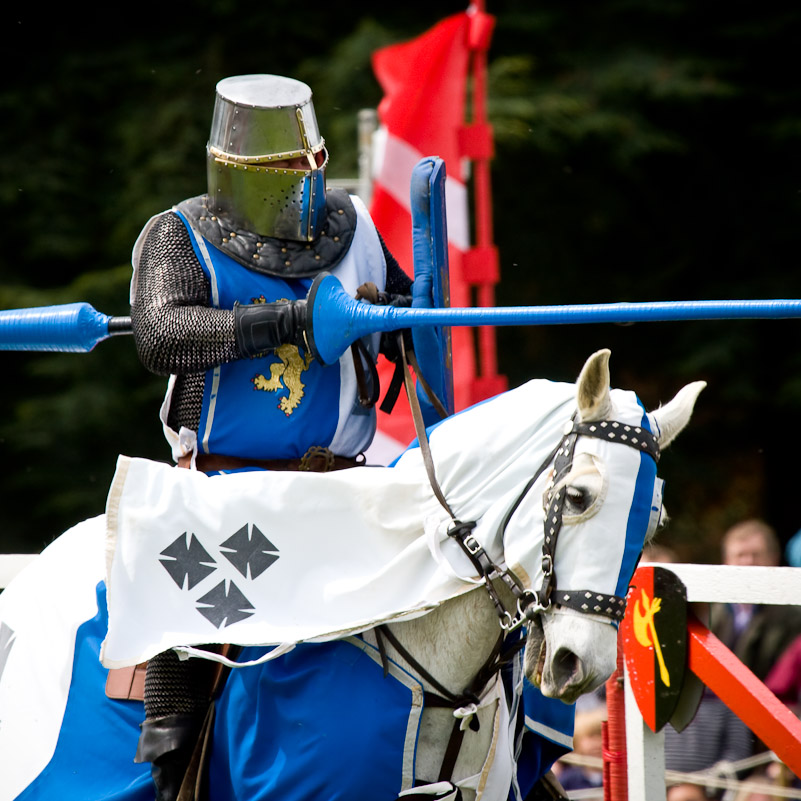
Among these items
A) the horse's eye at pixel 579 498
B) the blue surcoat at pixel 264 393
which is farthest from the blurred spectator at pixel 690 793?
the horse's eye at pixel 579 498

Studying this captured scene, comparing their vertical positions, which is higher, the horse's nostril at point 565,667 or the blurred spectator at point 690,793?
the horse's nostril at point 565,667

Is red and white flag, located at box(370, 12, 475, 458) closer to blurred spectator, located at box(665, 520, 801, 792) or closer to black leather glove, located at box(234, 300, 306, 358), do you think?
blurred spectator, located at box(665, 520, 801, 792)

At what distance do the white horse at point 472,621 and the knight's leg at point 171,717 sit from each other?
61 millimetres

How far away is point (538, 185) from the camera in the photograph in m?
9.80

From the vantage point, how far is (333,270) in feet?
9.91

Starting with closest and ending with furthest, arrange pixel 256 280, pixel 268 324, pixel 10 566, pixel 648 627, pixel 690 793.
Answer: pixel 268 324 < pixel 256 280 < pixel 648 627 < pixel 10 566 < pixel 690 793

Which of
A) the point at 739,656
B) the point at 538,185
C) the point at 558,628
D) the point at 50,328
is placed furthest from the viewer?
the point at 538,185

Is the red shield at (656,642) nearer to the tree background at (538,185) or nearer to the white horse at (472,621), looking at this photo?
the white horse at (472,621)

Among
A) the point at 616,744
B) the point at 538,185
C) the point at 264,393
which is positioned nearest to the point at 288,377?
the point at 264,393

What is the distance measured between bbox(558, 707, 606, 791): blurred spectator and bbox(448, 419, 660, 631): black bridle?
2.48 m

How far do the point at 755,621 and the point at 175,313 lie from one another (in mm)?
2738

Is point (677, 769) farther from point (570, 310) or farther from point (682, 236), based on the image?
point (682, 236)

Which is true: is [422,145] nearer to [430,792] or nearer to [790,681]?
[790,681]

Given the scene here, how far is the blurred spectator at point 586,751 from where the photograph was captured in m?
4.61
